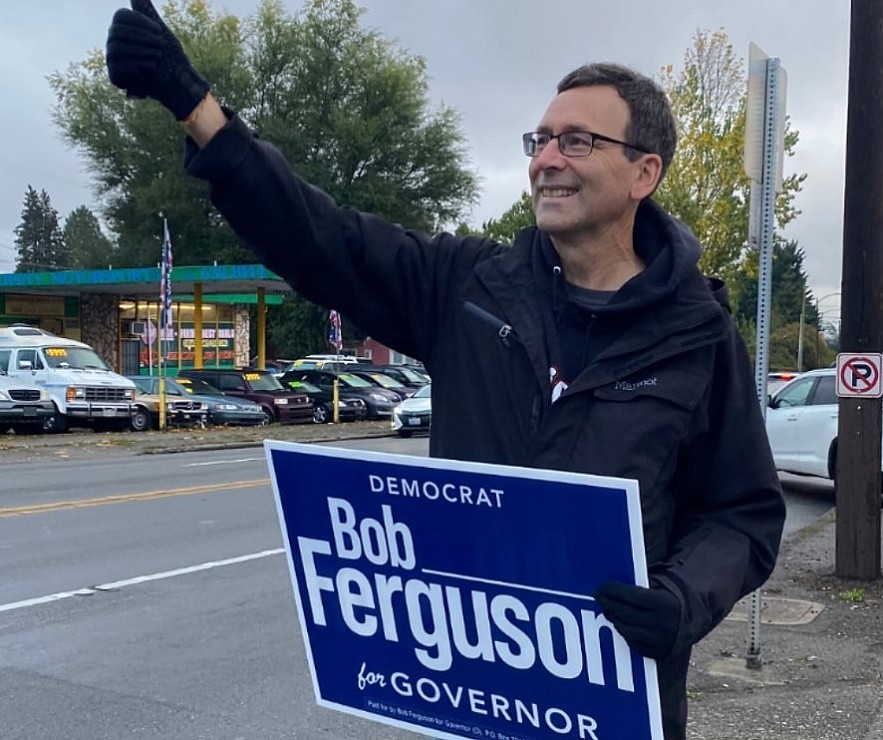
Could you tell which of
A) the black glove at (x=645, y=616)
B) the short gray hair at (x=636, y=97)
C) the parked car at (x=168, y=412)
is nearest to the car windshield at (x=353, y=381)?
the parked car at (x=168, y=412)

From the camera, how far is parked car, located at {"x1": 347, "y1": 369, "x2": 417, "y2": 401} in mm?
33094

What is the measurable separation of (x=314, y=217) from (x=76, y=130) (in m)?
50.5

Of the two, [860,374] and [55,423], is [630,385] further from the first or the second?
[55,423]

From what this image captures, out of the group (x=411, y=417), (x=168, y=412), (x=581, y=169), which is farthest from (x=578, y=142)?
(x=168, y=412)

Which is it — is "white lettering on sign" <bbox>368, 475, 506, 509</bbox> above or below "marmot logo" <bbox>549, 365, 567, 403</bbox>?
below

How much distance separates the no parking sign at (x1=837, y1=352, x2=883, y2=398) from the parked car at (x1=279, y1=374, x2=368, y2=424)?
22.4 meters

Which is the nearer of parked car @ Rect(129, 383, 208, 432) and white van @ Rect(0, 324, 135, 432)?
white van @ Rect(0, 324, 135, 432)

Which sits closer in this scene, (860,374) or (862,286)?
(862,286)

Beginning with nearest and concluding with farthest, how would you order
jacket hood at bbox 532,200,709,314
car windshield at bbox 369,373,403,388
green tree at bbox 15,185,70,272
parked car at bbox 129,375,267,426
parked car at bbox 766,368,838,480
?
1. jacket hood at bbox 532,200,709,314
2. parked car at bbox 766,368,838,480
3. parked car at bbox 129,375,267,426
4. car windshield at bbox 369,373,403,388
5. green tree at bbox 15,185,70,272

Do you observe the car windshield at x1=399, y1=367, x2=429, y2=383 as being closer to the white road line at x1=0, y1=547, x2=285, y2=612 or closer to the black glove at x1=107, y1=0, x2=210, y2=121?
the white road line at x1=0, y1=547, x2=285, y2=612

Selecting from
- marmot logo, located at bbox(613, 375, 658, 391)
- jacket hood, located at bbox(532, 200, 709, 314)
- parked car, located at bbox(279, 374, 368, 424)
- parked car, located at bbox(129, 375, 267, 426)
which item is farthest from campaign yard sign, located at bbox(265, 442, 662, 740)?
parked car, located at bbox(279, 374, 368, 424)

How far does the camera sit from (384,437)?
25.5m

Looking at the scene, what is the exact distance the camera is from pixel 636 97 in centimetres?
232

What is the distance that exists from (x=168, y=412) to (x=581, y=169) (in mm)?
25181
